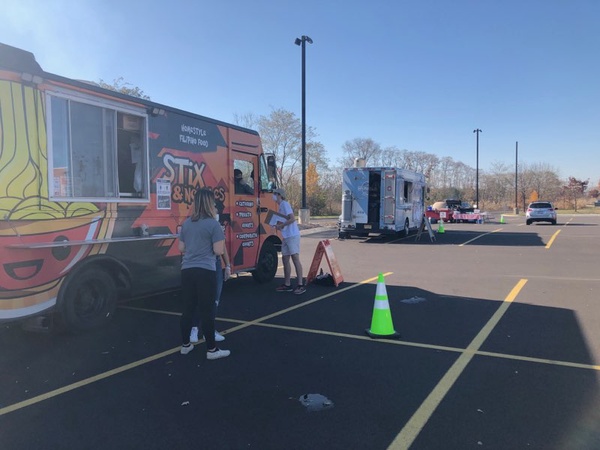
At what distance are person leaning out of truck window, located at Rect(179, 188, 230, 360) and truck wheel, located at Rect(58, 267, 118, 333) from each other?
1.57 meters

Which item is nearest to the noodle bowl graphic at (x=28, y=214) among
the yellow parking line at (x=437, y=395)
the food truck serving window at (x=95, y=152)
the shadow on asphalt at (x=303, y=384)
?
the food truck serving window at (x=95, y=152)

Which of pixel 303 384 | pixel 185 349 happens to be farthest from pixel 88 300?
pixel 303 384

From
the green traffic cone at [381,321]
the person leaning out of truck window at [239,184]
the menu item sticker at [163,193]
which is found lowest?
the green traffic cone at [381,321]

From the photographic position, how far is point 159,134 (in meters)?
6.41

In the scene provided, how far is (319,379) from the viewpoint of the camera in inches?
161

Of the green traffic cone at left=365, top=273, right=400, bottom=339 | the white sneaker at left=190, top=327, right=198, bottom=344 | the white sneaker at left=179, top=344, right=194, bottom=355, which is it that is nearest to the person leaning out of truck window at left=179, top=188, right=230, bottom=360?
the white sneaker at left=179, top=344, right=194, bottom=355

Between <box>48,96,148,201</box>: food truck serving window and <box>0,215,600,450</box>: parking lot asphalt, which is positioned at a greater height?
<box>48,96,148,201</box>: food truck serving window

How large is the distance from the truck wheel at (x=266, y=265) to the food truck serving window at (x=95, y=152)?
10.7 ft

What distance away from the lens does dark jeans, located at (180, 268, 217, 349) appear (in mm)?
4574

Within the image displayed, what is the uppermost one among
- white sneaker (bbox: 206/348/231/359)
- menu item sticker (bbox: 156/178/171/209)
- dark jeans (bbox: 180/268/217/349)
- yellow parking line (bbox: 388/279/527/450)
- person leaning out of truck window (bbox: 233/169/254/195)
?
person leaning out of truck window (bbox: 233/169/254/195)

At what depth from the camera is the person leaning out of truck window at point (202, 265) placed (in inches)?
180

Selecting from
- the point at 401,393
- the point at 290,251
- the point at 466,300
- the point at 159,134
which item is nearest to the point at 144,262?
the point at 159,134

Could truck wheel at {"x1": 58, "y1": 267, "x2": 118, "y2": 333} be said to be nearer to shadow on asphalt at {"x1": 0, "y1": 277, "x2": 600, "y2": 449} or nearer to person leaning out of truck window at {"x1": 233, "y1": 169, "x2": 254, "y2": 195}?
shadow on asphalt at {"x1": 0, "y1": 277, "x2": 600, "y2": 449}

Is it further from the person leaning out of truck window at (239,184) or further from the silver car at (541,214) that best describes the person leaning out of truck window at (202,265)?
the silver car at (541,214)
